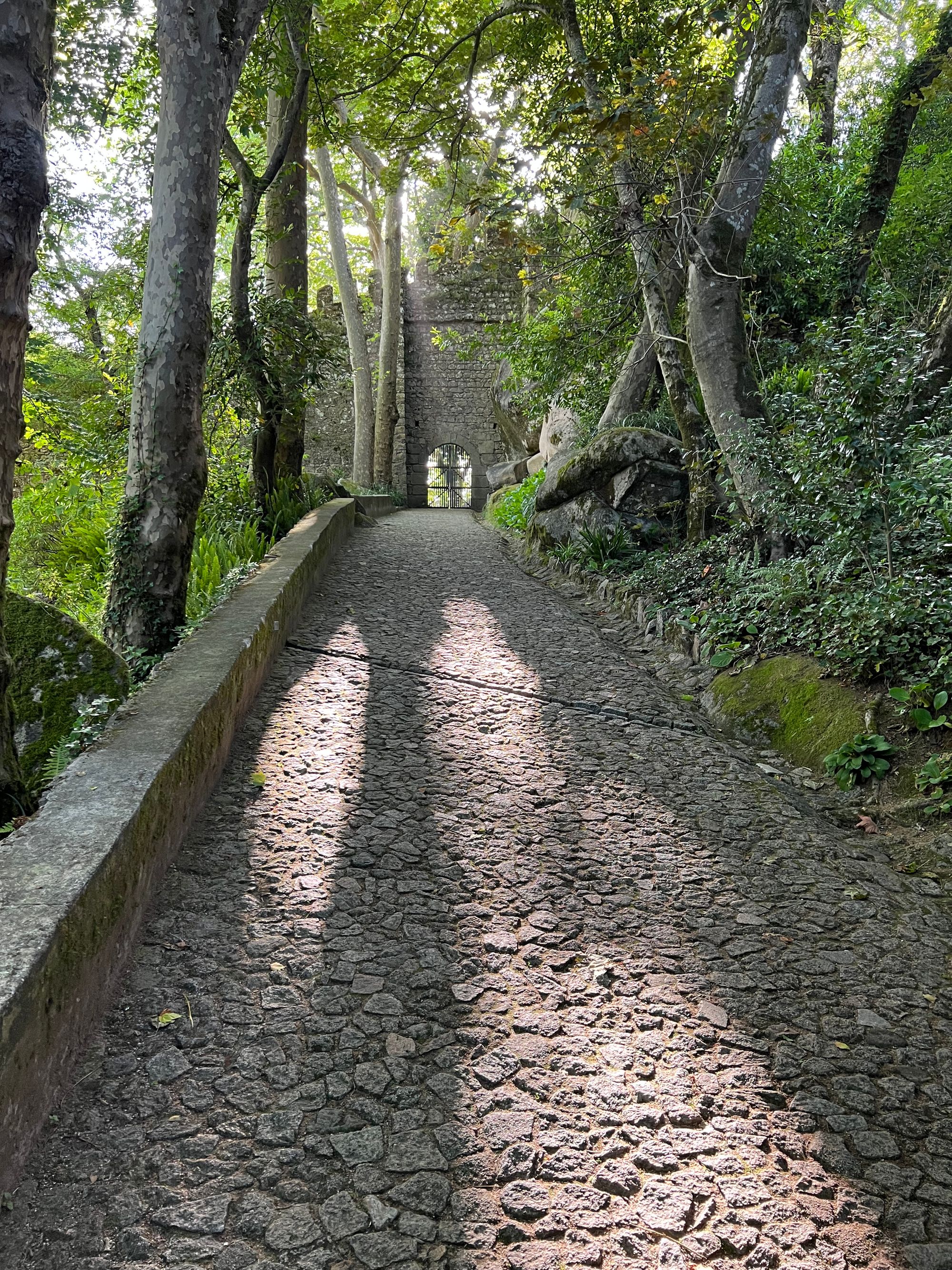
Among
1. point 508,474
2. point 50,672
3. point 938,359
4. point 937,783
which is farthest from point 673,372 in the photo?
point 508,474

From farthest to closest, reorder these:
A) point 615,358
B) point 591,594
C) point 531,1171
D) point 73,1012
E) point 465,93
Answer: point 615,358, point 465,93, point 591,594, point 73,1012, point 531,1171

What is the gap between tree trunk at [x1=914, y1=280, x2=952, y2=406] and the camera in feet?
14.6

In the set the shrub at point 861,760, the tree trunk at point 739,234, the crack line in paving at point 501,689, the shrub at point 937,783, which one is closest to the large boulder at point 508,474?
the tree trunk at point 739,234

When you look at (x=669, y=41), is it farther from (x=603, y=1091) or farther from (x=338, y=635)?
(x=603, y=1091)

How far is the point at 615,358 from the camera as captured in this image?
9438 millimetres

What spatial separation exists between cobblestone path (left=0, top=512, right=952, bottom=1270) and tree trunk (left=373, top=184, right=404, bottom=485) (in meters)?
14.8

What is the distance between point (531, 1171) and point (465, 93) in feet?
27.6

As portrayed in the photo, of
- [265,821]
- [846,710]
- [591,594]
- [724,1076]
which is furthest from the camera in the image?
[591,594]

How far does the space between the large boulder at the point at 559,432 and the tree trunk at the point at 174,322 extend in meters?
6.29

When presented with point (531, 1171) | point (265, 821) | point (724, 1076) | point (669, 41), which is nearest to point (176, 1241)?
point (531, 1171)

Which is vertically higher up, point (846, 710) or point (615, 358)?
point (615, 358)

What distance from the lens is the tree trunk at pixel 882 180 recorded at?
7.41 metres

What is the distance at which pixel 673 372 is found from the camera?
21.6ft

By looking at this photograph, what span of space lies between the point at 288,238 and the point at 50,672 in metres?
6.44
